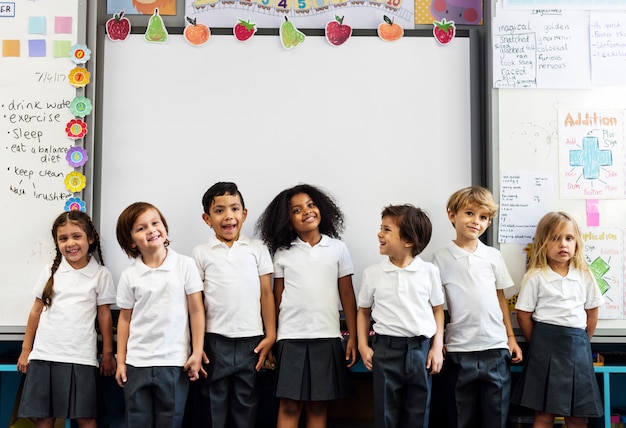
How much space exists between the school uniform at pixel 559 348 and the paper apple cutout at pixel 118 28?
73.9 inches

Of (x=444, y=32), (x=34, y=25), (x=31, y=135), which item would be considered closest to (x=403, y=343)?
(x=444, y=32)

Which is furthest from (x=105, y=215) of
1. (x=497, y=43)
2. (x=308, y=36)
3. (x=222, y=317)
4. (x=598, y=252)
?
(x=598, y=252)

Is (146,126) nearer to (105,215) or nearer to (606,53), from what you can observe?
(105,215)

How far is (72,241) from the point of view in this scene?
2.21 meters

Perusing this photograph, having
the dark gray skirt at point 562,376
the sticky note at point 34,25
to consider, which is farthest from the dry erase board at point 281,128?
the dark gray skirt at point 562,376

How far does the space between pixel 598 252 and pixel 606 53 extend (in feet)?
2.61

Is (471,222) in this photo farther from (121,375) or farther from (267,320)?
(121,375)

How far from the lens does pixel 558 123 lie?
2.38 metres

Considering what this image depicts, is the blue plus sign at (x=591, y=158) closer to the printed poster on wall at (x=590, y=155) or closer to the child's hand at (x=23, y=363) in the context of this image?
the printed poster on wall at (x=590, y=155)

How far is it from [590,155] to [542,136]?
20 centimetres

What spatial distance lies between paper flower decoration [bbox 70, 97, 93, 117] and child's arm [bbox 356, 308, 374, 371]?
1.31 m

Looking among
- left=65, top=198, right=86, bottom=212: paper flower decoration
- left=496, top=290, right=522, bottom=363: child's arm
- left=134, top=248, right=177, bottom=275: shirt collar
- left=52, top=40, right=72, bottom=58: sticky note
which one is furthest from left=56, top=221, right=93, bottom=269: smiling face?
left=496, top=290, right=522, bottom=363: child's arm

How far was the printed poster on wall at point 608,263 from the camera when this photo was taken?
2.34 metres

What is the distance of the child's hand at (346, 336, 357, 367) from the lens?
218 cm
